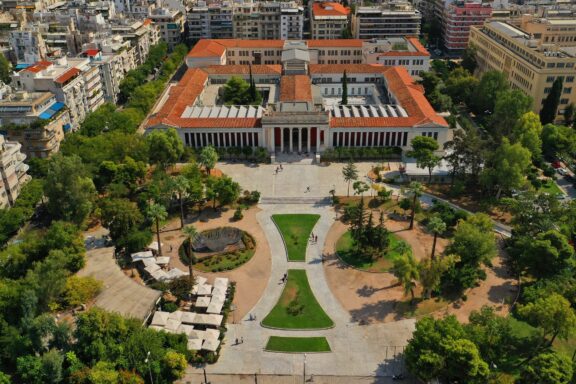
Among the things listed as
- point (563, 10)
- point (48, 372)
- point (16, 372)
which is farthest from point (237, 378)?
point (563, 10)

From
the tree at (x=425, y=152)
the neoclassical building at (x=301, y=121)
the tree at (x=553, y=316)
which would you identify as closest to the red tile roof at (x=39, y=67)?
the neoclassical building at (x=301, y=121)

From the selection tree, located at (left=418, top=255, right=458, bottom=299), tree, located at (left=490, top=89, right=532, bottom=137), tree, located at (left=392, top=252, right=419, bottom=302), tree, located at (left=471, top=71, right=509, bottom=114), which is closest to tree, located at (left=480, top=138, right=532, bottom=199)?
tree, located at (left=490, top=89, right=532, bottom=137)

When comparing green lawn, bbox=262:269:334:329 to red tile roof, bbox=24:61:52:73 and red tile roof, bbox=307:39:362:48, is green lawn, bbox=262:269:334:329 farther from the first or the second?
red tile roof, bbox=307:39:362:48

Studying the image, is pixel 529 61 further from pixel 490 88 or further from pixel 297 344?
pixel 297 344

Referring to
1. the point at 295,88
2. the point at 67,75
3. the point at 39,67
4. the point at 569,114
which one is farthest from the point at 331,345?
the point at 569,114

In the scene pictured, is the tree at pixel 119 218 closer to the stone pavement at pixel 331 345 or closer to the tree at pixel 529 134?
the stone pavement at pixel 331 345

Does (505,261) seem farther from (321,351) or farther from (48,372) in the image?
(48,372)
